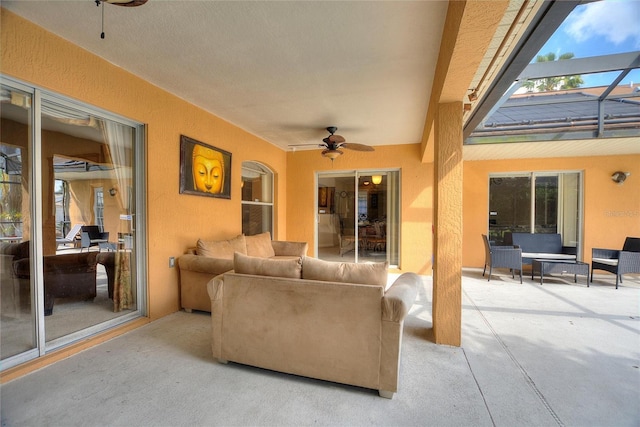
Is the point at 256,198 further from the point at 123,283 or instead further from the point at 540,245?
the point at 540,245

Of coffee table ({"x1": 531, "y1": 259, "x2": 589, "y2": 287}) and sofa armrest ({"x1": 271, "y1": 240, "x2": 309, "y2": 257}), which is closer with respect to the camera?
coffee table ({"x1": 531, "y1": 259, "x2": 589, "y2": 287})

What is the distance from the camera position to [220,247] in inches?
149

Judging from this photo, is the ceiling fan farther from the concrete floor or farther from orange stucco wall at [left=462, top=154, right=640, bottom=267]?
orange stucco wall at [left=462, top=154, right=640, bottom=267]

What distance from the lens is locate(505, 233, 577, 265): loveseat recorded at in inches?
208

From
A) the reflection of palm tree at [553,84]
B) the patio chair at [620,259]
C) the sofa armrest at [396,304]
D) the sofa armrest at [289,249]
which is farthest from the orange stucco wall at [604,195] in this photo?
the sofa armrest at [396,304]

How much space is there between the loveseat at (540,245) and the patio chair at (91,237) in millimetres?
6775

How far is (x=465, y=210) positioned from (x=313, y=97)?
4.51 meters

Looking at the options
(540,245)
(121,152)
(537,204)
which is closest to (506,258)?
(540,245)

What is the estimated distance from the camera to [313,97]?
11.4 feet

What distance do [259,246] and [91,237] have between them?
7.46 feet

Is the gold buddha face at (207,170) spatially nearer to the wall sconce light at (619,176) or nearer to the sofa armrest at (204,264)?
the sofa armrest at (204,264)

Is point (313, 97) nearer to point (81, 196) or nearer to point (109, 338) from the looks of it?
point (81, 196)

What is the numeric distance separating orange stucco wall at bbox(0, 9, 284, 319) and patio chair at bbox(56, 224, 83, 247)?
Answer: 63 centimetres

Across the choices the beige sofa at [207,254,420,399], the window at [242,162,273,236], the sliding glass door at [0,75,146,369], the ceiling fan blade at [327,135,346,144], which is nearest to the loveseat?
the ceiling fan blade at [327,135,346,144]
